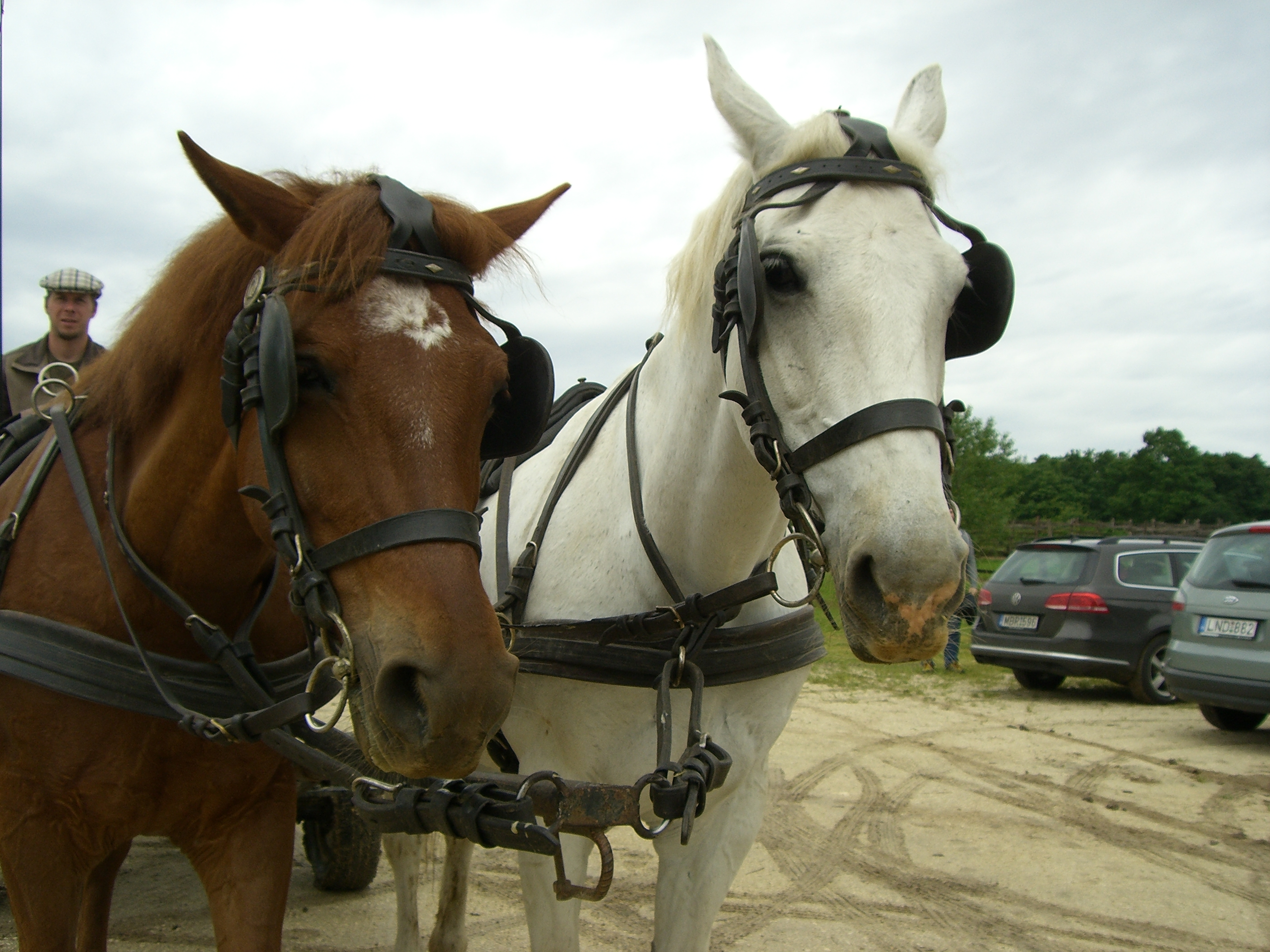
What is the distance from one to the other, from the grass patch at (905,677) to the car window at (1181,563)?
202 centimetres

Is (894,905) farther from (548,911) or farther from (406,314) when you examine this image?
(406,314)

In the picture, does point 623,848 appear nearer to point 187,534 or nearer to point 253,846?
point 253,846

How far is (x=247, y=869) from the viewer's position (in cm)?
182

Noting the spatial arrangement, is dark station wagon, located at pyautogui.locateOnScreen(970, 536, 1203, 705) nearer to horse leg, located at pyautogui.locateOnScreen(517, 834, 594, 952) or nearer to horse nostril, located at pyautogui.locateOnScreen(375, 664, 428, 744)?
horse leg, located at pyautogui.locateOnScreen(517, 834, 594, 952)

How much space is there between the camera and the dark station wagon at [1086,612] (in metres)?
8.41

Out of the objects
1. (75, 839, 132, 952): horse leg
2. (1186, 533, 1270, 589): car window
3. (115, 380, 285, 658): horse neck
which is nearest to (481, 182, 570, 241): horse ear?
(115, 380, 285, 658): horse neck

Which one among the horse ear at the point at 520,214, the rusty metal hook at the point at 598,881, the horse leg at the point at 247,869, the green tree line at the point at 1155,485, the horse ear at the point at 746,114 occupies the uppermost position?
the green tree line at the point at 1155,485

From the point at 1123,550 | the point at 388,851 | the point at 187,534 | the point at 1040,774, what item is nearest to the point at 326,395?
the point at 187,534

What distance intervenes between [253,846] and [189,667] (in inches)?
16.4

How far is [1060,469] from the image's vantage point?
231 feet

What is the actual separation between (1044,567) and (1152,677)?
4.72ft

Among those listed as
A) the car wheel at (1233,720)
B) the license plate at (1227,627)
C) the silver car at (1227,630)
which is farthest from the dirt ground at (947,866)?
the license plate at (1227,627)

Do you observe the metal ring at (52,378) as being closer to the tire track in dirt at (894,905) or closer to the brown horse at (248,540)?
the brown horse at (248,540)

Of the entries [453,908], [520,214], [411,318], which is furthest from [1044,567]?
[411,318]
